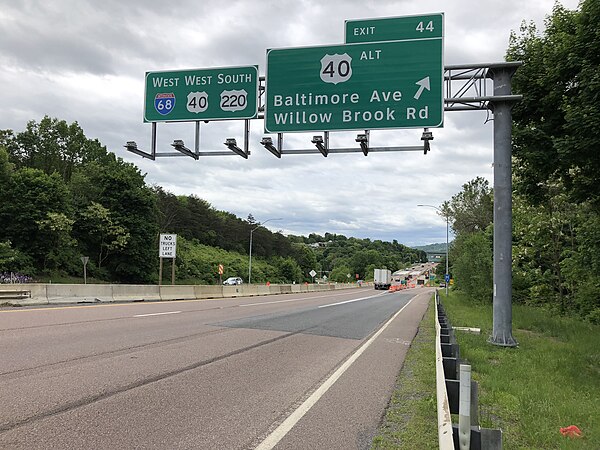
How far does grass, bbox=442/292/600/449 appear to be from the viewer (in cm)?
557

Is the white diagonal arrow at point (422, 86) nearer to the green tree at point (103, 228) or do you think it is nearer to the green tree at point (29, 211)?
the green tree at point (29, 211)

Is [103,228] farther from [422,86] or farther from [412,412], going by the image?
[412,412]

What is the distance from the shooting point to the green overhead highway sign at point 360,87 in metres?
12.9

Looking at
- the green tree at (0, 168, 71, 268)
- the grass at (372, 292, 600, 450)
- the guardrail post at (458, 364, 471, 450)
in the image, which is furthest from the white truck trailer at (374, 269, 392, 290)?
the guardrail post at (458, 364, 471, 450)

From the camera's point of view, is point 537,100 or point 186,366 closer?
point 186,366

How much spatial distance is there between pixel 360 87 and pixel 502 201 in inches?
185

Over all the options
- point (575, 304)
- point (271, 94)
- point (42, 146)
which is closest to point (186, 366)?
point (271, 94)

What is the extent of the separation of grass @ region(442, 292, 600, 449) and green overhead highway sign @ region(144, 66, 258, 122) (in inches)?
357

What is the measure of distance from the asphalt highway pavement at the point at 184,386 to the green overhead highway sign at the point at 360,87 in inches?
231

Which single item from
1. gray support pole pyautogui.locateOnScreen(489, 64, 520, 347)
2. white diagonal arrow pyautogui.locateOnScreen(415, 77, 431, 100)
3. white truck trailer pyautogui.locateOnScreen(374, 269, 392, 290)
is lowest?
white truck trailer pyautogui.locateOnScreen(374, 269, 392, 290)

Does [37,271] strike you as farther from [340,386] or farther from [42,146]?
[340,386]

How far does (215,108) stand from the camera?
48.2ft

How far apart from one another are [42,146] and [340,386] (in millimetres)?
73572

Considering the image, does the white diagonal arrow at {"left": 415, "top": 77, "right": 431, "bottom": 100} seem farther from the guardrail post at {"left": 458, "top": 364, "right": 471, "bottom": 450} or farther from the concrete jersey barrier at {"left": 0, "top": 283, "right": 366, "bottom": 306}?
the concrete jersey barrier at {"left": 0, "top": 283, "right": 366, "bottom": 306}
